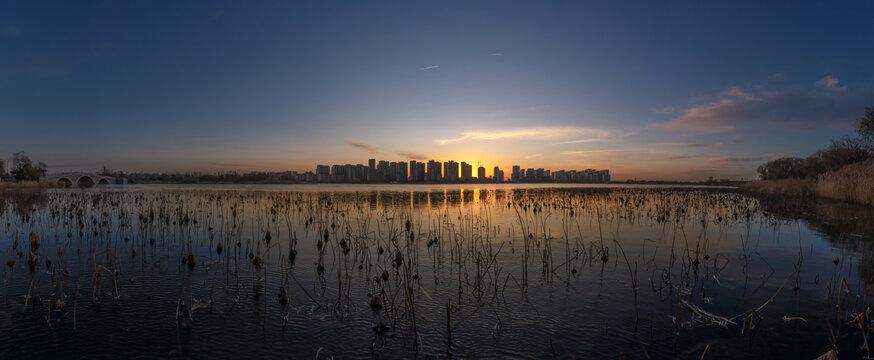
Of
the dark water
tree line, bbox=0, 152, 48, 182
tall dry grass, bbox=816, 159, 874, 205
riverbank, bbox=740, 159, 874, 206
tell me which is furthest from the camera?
tree line, bbox=0, 152, 48, 182

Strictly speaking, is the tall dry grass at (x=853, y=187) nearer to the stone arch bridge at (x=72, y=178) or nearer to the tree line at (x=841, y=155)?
the tree line at (x=841, y=155)

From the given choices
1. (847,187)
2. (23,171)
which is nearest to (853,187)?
(847,187)

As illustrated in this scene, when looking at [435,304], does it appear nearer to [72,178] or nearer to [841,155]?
[841,155]

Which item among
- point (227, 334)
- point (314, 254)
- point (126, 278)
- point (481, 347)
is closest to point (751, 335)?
point (481, 347)

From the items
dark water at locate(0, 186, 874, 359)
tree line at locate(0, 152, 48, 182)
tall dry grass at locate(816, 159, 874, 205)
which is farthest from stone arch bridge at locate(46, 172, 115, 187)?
tall dry grass at locate(816, 159, 874, 205)

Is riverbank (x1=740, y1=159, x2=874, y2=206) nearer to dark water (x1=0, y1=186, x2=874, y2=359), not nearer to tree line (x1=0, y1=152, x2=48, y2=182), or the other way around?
dark water (x1=0, y1=186, x2=874, y2=359)

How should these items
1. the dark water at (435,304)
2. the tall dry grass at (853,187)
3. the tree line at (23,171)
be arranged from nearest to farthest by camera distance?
the dark water at (435,304)
the tall dry grass at (853,187)
the tree line at (23,171)

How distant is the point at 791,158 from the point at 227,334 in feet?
441

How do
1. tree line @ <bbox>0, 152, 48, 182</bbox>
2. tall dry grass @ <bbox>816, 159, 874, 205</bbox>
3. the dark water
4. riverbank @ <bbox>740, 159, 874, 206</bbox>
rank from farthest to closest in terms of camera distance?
tree line @ <bbox>0, 152, 48, 182</bbox>, riverbank @ <bbox>740, 159, 874, 206</bbox>, tall dry grass @ <bbox>816, 159, 874, 205</bbox>, the dark water

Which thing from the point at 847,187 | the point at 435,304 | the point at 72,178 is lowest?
the point at 435,304

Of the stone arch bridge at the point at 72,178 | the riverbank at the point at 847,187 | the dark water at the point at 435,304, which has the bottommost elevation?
the dark water at the point at 435,304

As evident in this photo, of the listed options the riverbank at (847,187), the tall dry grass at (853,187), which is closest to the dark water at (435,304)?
the tall dry grass at (853,187)

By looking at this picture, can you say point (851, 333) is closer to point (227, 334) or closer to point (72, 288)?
point (227, 334)

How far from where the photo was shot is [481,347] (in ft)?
17.6
